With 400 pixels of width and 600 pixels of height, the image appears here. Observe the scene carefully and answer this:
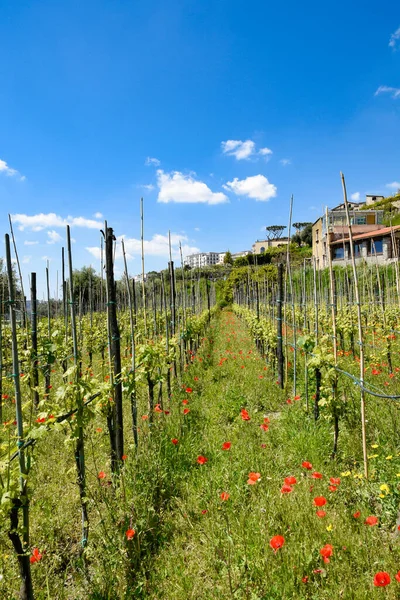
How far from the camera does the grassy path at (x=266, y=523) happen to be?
1.89 metres

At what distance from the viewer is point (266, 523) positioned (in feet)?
7.55

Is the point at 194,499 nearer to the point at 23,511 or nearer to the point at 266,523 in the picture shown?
the point at 266,523

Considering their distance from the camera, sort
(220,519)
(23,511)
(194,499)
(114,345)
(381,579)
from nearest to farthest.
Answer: (381,579)
(23,511)
(220,519)
(194,499)
(114,345)

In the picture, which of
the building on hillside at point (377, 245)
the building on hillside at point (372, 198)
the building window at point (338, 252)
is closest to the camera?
the building on hillside at point (377, 245)

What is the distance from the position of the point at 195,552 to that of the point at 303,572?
0.74 metres

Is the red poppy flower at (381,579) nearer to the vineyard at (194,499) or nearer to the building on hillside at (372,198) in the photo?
the vineyard at (194,499)

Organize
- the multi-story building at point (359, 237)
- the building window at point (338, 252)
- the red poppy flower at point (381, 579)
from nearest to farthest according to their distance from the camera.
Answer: the red poppy flower at point (381, 579), the multi-story building at point (359, 237), the building window at point (338, 252)

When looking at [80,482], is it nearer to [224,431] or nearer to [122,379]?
[122,379]

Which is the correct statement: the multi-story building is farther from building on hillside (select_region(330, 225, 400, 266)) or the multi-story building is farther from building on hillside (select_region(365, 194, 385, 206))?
building on hillside (select_region(365, 194, 385, 206))

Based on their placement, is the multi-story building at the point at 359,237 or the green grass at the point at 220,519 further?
the multi-story building at the point at 359,237

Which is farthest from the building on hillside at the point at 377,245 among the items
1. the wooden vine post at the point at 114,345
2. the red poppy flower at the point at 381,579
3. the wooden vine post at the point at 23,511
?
the wooden vine post at the point at 23,511

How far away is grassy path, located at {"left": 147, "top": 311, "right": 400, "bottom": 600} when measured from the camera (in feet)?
6.19

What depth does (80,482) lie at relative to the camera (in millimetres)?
2350

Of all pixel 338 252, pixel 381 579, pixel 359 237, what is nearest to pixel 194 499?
pixel 381 579
